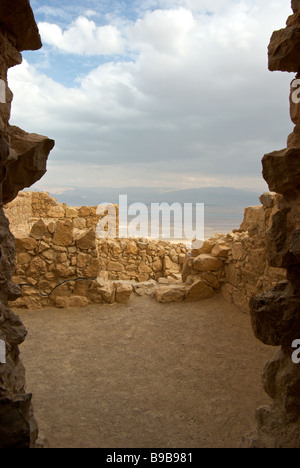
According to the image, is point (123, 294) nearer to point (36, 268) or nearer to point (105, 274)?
point (105, 274)

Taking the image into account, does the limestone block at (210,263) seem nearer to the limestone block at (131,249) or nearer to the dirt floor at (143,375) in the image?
the dirt floor at (143,375)

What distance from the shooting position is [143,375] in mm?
4164

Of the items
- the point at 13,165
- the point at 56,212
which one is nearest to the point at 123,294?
the point at 13,165

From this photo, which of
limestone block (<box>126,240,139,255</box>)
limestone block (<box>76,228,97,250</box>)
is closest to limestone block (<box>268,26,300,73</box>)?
limestone block (<box>76,228,97,250</box>)

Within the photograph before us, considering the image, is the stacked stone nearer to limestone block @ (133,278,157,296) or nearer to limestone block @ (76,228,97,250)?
limestone block @ (76,228,97,250)

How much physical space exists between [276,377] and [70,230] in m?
4.86

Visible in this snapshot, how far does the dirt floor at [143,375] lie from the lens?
122 inches

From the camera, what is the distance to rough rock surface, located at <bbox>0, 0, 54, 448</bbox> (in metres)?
2.48

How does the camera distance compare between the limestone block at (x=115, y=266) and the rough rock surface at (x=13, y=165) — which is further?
the limestone block at (x=115, y=266)

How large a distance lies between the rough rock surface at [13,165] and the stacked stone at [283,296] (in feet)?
6.25

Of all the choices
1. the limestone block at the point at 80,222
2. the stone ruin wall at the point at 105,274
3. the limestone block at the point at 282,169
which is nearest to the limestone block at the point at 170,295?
the stone ruin wall at the point at 105,274

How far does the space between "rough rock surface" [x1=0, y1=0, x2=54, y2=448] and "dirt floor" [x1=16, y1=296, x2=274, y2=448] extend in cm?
88

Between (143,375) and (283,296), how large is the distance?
2.34m
